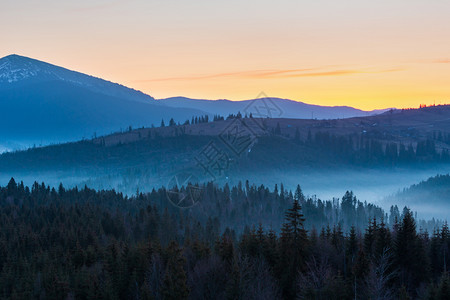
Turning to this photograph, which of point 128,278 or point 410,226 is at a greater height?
point 410,226

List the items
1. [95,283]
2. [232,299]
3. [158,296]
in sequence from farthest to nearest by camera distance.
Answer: [95,283]
[158,296]
[232,299]

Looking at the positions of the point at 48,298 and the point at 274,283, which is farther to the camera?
the point at 48,298

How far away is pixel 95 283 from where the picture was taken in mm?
76812

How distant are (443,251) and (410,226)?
35.3 feet

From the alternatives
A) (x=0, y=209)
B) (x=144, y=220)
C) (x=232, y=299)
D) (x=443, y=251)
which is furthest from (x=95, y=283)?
(x=0, y=209)

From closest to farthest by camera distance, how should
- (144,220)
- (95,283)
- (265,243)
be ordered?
(95,283)
(265,243)
(144,220)

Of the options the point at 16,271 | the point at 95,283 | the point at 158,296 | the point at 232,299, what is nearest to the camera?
the point at 232,299

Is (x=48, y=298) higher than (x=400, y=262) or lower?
lower

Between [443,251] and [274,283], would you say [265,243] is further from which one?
[443,251]

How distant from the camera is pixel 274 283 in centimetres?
7200

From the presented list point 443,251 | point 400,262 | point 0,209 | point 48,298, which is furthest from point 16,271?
point 443,251

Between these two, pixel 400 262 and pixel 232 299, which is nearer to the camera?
pixel 232 299

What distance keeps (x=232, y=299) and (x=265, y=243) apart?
62.9ft

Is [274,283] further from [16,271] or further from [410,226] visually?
[16,271]
